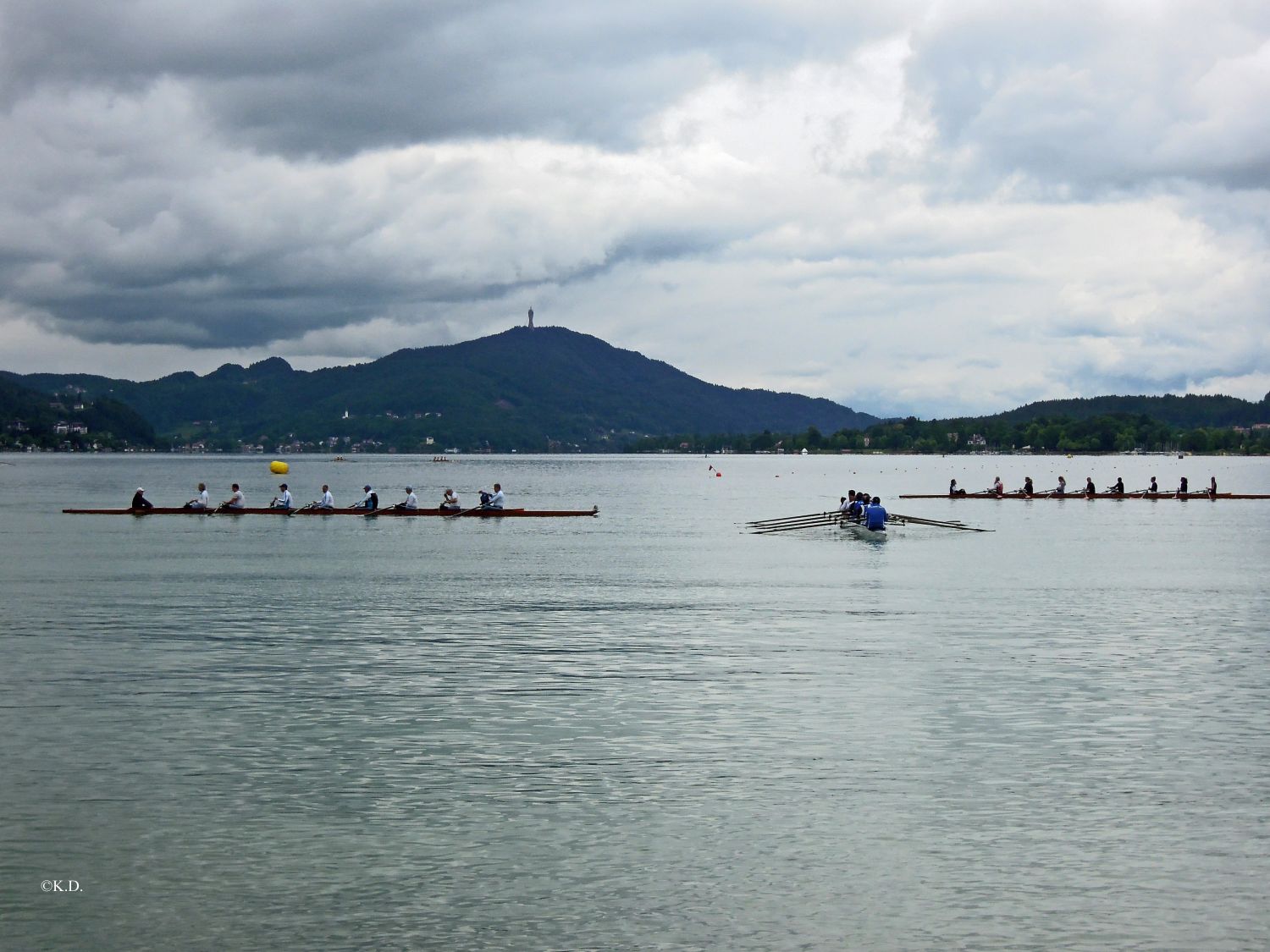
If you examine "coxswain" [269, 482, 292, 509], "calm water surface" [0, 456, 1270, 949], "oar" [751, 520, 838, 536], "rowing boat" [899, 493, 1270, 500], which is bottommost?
"calm water surface" [0, 456, 1270, 949]

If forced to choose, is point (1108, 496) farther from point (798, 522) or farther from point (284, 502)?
point (284, 502)

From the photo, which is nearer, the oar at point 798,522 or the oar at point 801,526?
the oar at point 801,526

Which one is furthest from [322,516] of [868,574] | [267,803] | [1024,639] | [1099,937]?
[1099,937]

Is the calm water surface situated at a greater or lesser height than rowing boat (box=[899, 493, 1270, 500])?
lesser

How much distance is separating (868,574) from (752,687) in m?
25.6

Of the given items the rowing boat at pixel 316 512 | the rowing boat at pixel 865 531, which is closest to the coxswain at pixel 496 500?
the rowing boat at pixel 316 512

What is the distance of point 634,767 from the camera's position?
65.0 ft

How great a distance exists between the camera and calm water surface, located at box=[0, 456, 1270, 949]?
13750mm

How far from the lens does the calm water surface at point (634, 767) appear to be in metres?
13.8

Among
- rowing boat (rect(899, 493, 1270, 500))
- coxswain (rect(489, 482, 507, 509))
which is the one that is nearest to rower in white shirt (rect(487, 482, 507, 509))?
coxswain (rect(489, 482, 507, 509))

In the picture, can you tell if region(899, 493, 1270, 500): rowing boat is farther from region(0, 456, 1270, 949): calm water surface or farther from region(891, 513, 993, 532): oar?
region(0, 456, 1270, 949): calm water surface

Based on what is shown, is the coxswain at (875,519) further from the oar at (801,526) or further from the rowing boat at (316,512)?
the rowing boat at (316,512)

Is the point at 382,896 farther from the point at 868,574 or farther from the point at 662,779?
the point at 868,574

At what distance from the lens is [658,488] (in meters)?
168
